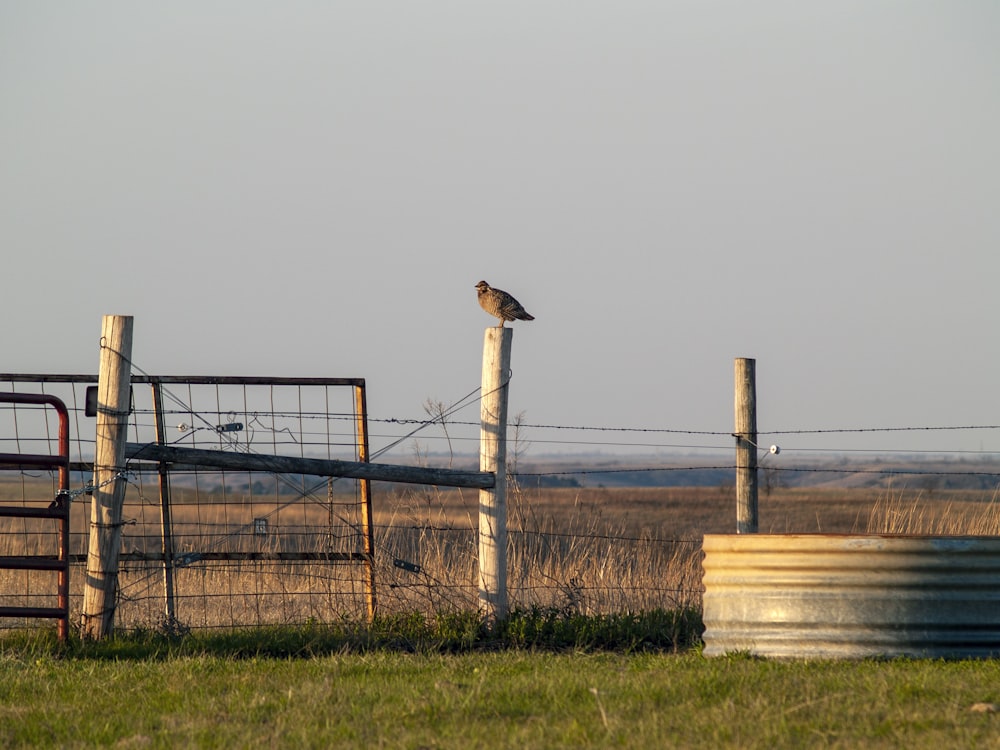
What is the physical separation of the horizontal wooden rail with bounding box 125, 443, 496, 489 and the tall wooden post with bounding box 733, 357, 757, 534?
81.0 inches

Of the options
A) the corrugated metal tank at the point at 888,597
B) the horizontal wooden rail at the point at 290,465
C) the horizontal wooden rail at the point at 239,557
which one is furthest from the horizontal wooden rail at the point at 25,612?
the corrugated metal tank at the point at 888,597

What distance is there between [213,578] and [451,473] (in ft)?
18.2

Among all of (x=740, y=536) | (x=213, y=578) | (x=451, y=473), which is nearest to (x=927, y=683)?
(x=740, y=536)

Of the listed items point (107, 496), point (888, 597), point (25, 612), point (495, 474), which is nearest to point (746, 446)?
point (495, 474)

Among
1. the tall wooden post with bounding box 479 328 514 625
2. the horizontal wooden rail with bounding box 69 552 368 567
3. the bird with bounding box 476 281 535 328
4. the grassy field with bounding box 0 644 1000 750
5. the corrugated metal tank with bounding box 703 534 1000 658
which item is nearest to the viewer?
the grassy field with bounding box 0 644 1000 750

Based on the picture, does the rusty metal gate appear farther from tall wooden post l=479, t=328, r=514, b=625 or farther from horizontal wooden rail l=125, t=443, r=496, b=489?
tall wooden post l=479, t=328, r=514, b=625

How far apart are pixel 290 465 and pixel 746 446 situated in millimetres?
3522

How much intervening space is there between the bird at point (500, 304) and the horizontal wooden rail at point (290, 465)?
5.50 ft

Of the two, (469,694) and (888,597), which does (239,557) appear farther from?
(888,597)

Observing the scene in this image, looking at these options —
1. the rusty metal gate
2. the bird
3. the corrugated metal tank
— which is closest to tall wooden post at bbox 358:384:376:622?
the bird

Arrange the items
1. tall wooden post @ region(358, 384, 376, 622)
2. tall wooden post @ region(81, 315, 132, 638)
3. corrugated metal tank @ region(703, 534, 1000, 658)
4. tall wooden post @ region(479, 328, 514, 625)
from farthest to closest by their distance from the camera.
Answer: tall wooden post @ region(358, 384, 376, 622)
tall wooden post @ region(479, 328, 514, 625)
tall wooden post @ region(81, 315, 132, 638)
corrugated metal tank @ region(703, 534, 1000, 658)

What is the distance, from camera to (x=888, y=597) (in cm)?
713

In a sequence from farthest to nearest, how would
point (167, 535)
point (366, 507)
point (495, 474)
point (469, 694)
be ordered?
point (366, 507), point (495, 474), point (167, 535), point (469, 694)

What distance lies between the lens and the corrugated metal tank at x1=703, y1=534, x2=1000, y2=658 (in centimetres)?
713
